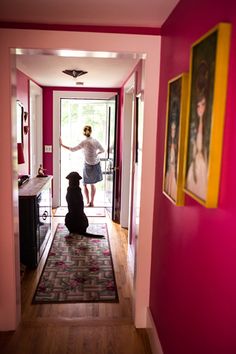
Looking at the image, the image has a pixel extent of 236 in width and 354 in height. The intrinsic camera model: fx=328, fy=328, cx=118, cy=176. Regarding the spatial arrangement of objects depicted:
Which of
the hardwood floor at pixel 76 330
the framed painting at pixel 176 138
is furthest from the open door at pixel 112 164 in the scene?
the framed painting at pixel 176 138

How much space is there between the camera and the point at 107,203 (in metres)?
6.08

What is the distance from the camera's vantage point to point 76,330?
2592 mm

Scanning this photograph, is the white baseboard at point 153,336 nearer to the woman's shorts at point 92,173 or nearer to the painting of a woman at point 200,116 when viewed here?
the painting of a woman at point 200,116

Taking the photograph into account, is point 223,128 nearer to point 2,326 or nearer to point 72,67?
point 2,326

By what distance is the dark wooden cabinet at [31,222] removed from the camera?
3422mm

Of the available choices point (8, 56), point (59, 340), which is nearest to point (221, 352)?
point (59, 340)

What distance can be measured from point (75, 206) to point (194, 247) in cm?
324

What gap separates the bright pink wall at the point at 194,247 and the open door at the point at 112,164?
2.95m

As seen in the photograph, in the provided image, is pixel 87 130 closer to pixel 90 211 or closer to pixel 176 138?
pixel 90 211

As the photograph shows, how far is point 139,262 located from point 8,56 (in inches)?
69.3

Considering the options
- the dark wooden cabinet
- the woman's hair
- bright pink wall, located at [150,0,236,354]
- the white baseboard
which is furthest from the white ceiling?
the woman's hair

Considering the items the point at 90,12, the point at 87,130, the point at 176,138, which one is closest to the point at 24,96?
the point at 87,130

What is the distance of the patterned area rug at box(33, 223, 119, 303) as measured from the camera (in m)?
3.12

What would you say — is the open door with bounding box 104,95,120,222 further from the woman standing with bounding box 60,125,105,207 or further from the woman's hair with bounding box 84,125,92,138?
the woman's hair with bounding box 84,125,92,138
